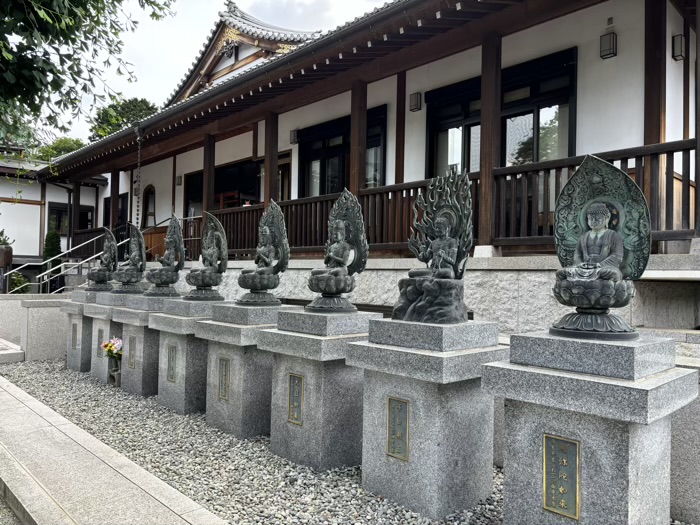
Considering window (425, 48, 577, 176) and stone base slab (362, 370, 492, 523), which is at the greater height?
window (425, 48, 577, 176)

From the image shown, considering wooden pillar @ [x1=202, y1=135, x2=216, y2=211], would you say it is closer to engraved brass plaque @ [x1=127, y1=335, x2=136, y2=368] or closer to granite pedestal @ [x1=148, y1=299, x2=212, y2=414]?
engraved brass plaque @ [x1=127, y1=335, x2=136, y2=368]

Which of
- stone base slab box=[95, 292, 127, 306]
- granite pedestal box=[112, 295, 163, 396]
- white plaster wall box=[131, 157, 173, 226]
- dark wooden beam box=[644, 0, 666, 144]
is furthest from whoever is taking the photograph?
white plaster wall box=[131, 157, 173, 226]

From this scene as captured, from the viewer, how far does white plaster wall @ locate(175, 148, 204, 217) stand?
17141 mm

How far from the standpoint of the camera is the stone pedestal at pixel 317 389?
476 cm

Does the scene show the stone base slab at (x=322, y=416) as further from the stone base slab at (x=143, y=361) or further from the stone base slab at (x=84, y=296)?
the stone base slab at (x=84, y=296)

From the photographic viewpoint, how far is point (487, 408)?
163 inches

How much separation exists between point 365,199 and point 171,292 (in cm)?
352

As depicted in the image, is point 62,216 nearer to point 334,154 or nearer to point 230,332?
point 334,154

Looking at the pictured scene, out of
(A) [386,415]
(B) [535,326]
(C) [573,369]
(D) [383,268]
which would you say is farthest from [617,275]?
(D) [383,268]

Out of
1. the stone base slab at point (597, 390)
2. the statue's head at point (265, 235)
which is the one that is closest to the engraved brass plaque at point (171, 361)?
the statue's head at point (265, 235)

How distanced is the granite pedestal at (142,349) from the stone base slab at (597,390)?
5885 millimetres

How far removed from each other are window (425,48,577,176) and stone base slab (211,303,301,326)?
5.14 metres

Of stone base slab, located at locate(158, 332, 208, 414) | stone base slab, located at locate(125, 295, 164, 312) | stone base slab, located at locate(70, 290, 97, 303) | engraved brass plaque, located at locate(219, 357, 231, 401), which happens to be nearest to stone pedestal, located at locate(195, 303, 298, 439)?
engraved brass plaque, located at locate(219, 357, 231, 401)

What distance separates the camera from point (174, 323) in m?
6.66
